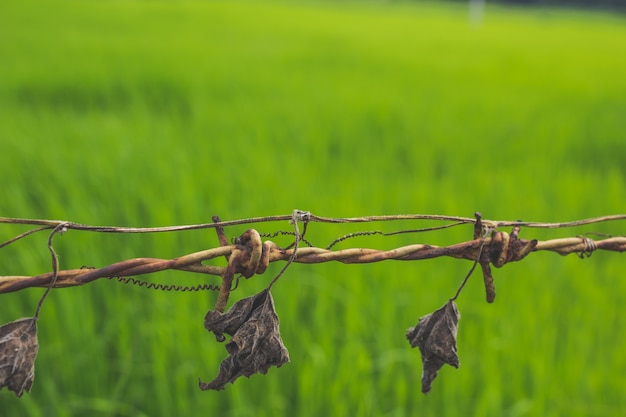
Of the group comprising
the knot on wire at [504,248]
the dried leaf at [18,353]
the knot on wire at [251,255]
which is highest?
the knot on wire at [504,248]

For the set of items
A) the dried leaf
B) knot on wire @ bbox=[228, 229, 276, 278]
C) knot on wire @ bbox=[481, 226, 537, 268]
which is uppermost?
knot on wire @ bbox=[481, 226, 537, 268]

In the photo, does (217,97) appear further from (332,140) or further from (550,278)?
(550,278)

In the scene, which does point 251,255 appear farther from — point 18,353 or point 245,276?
point 18,353

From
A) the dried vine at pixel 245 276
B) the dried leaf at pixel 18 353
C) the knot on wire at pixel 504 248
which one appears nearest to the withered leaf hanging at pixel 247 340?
the dried vine at pixel 245 276

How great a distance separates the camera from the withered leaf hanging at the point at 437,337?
0.52m

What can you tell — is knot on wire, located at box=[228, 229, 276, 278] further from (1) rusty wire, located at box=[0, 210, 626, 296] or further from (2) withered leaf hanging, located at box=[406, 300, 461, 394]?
(2) withered leaf hanging, located at box=[406, 300, 461, 394]

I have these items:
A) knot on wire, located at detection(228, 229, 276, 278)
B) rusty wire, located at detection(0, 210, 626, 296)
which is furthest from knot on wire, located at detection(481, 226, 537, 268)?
knot on wire, located at detection(228, 229, 276, 278)

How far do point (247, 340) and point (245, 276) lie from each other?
2.6 inches

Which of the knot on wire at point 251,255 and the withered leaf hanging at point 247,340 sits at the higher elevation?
the knot on wire at point 251,255

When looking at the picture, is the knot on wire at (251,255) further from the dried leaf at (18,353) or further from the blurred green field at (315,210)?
the blurred green field at (315,210)

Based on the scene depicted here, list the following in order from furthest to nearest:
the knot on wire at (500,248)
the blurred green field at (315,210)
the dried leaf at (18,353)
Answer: the blurred green field at (315,210) → the knot on wire at (500,248) → the dried leaf at (18,353)

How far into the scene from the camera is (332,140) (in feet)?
10.7

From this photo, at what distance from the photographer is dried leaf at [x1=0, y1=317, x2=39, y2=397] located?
0.42m

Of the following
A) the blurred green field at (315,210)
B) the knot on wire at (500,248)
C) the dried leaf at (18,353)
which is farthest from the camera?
the blurred green field at (315,210)
